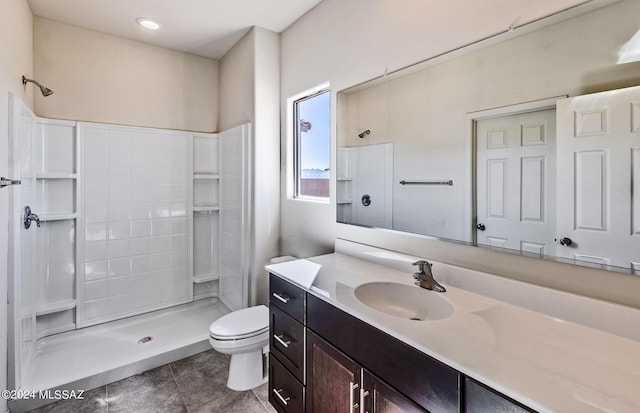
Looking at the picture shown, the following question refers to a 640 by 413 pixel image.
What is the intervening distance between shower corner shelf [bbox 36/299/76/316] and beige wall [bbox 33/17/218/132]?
1.46m

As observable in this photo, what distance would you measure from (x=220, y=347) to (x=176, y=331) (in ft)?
3.07

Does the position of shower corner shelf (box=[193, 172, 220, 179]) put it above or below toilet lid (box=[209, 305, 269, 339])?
above

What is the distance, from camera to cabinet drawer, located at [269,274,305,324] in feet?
4.60

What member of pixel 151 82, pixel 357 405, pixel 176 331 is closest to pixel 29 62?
pixel 151 82

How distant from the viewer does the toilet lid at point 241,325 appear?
1.88 m

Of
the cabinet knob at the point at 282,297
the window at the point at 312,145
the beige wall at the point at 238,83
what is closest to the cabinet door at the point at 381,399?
the cabinet knob at the point at 282,297

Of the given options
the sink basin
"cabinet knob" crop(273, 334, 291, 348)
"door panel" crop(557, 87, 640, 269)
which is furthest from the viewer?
"cabinet knob" crop(273, 334, 291, 348)

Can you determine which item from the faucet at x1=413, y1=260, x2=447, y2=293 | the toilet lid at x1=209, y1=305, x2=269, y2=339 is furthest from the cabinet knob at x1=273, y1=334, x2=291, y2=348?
the faucet at x1=413, y1=260, x2=447, y2=293

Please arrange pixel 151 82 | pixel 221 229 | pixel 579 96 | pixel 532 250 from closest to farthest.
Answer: pixel 579 96 < pixel 532 250 < pixel 151 82 < pixel 221 229

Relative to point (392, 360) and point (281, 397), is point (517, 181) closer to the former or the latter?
point (392, 360)

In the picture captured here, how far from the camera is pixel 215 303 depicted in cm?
311

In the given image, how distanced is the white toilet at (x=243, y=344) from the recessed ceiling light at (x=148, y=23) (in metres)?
2.28

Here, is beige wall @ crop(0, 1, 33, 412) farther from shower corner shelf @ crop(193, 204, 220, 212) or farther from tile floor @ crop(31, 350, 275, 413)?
shower corner shelf @ crop(193, 204, 220, 212)

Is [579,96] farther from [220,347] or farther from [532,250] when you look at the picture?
[220,347]
